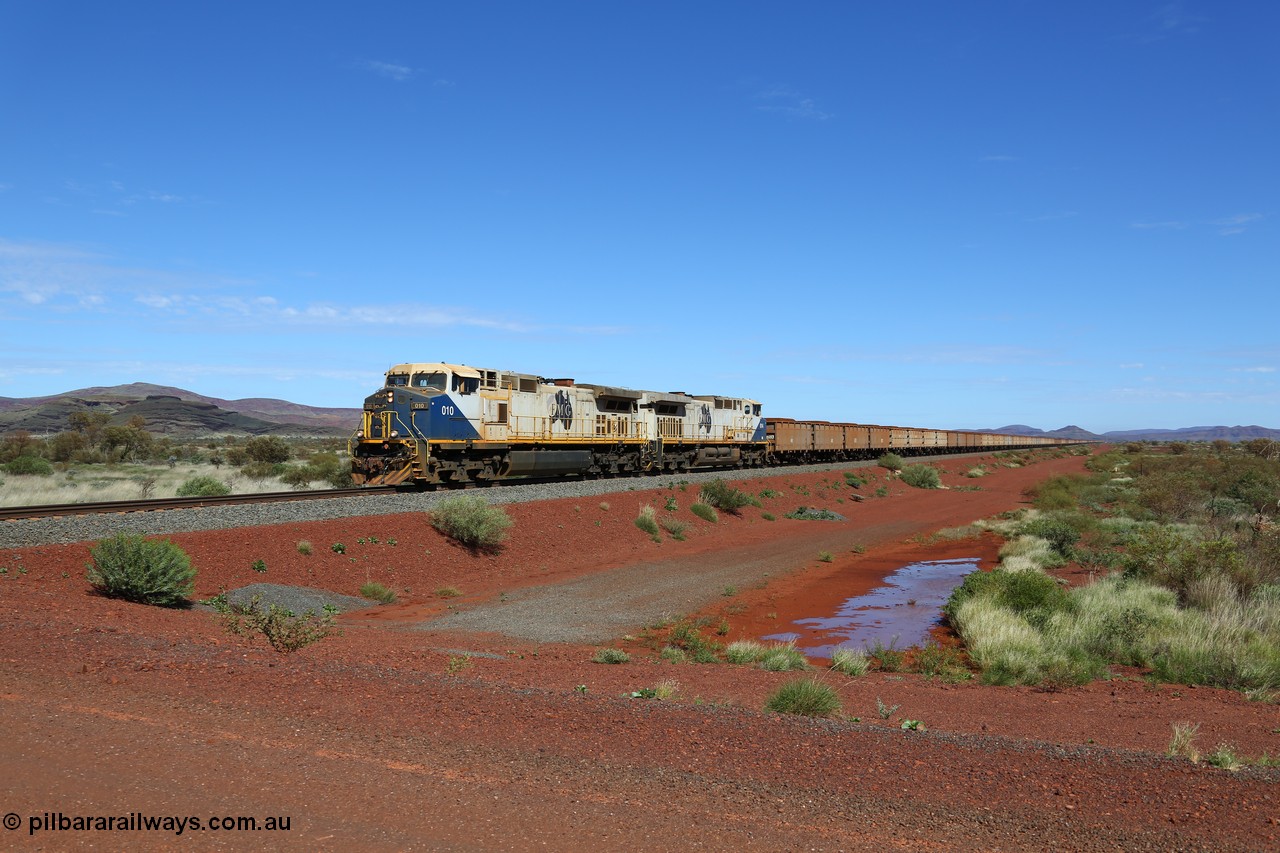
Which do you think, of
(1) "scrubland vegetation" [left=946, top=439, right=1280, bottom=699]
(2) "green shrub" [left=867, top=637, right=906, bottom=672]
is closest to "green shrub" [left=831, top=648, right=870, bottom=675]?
(2) "green shrub" [left=867, top=637, right=906, bottom=672]

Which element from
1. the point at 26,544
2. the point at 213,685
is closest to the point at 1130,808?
the point at 213,685

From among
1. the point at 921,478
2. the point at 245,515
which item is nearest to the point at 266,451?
the point at 245,515

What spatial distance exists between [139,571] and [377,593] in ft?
18.3

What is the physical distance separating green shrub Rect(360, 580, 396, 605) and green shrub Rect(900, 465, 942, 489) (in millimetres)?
44626

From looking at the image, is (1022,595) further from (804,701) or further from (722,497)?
(722,497)

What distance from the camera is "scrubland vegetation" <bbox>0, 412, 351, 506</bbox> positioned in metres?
28.3

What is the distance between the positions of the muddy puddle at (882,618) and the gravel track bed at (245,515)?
11033 millimetres

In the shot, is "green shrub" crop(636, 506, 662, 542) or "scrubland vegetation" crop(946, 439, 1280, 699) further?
"green shrub" crop(636, 506, 662, 542)

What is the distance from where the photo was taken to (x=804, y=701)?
9320 mm

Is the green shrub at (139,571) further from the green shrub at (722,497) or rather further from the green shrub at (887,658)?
the green shrub at (722,497)

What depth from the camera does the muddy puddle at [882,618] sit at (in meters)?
16.9

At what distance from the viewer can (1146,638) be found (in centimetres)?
1455

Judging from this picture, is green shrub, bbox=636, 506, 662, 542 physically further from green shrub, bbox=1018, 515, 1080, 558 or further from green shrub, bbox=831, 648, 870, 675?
green shrub, bbox=831, 648, 870, 675

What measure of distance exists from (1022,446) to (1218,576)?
119 meters
